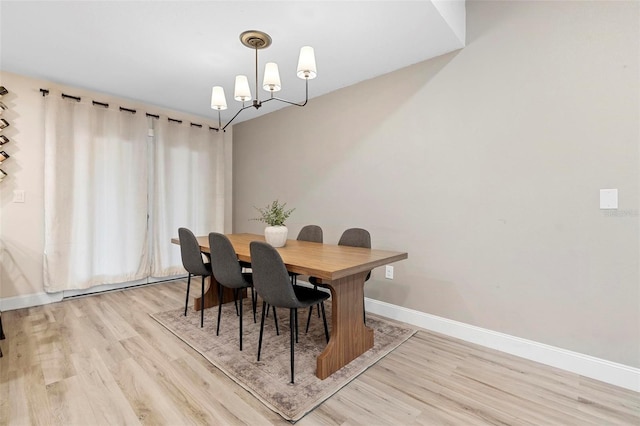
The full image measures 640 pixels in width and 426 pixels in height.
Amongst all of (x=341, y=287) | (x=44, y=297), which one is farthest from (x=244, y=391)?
(x=44, y=297)

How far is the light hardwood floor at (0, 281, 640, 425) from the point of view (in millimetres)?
1491

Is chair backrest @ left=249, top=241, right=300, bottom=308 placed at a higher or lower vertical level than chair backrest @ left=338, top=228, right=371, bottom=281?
lower

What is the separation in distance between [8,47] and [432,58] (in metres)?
3.63

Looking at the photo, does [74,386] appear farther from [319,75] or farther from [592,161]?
[592,161]

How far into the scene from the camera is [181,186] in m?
4.18

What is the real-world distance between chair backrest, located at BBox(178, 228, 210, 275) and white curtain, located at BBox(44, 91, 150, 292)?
1.56 meters

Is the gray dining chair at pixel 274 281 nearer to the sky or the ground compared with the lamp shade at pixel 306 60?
nearer to the ground

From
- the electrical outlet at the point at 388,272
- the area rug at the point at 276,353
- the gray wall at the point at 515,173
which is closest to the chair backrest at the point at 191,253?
the area rug at the point at 276,353

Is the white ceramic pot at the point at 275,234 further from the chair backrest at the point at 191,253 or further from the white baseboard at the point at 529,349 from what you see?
the white baseboard at the point at 529,349

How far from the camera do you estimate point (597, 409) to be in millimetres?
1565

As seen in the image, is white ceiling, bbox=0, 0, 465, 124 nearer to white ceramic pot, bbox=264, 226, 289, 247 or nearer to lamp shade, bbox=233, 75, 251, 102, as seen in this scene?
lamp shade, bbox=233, 75, 251, 102

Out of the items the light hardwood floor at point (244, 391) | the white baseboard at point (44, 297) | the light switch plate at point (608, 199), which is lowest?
the light hardwood floor at point (244, 391)

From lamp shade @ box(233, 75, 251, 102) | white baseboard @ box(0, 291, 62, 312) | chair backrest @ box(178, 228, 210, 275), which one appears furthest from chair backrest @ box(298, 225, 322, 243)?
white baseboard @ box(0, 291, 62, 312)

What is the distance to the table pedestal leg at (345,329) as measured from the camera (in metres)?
1.85
